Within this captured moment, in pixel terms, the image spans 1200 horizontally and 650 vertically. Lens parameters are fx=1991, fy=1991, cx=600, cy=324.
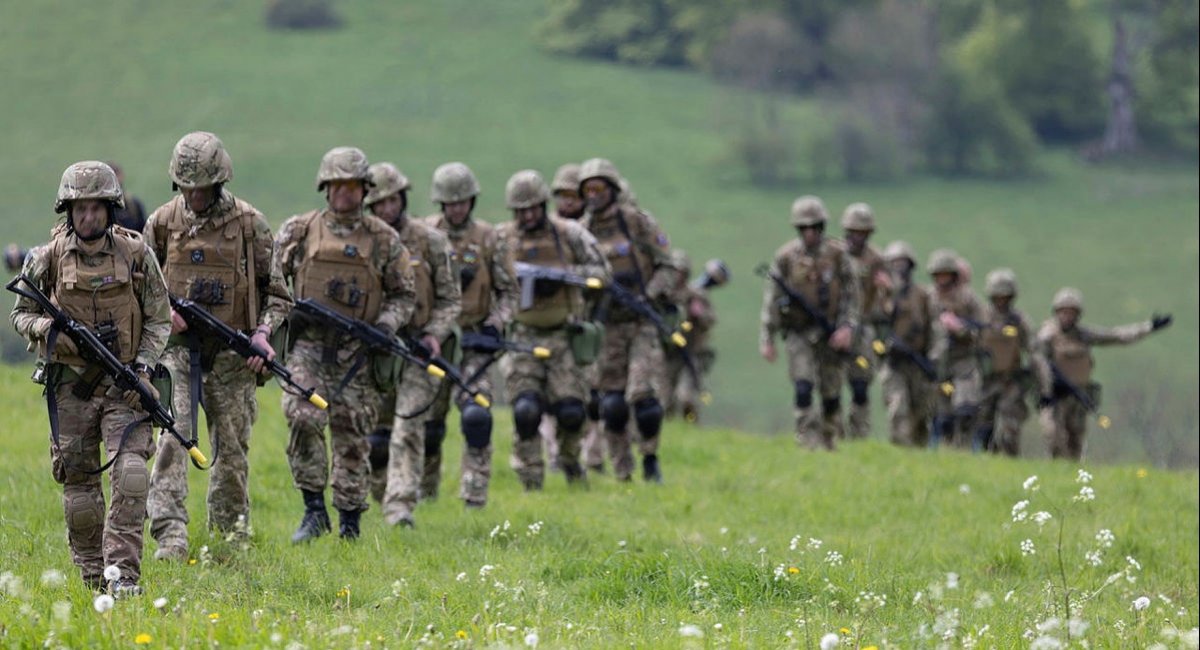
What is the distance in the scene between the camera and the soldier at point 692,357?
2308 cm

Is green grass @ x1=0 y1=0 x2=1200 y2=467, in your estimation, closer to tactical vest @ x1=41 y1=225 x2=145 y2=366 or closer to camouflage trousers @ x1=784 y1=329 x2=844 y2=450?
camouflage trousers @ x1=784 y1=329 x2=844 y2=450

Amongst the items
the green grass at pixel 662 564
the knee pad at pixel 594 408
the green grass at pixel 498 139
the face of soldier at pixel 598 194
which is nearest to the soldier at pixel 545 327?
the green grass at pixel 662 564

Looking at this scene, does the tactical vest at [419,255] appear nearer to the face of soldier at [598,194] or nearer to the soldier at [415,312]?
the soldier at [415,312]

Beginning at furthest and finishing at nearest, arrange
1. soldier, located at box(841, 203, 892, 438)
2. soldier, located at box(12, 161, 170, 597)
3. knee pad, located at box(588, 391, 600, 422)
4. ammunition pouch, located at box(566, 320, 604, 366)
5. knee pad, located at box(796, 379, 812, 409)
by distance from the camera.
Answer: soldier, located at box(841, 203, 892, 438) → knee pad, located at box(796, 379, 812, 409) → knee pad, located at box(588, 391, 600, 422) → ammunition pouch, located at box(566, 320, 604, 366) → soldier, located at box(12, 161, 170, 597)

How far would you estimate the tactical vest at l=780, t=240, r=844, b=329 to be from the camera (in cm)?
1906

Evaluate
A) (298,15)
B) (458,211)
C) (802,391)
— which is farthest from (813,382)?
(298,15)

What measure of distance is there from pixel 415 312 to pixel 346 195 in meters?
1.51

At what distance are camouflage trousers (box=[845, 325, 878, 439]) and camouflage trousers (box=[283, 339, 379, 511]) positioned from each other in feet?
26.9

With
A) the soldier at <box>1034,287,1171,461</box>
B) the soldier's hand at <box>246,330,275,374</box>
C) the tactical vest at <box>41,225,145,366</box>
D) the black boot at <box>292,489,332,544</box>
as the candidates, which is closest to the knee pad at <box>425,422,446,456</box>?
the black boot at <box>292,489,332,544</box>

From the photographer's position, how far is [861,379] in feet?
69.1

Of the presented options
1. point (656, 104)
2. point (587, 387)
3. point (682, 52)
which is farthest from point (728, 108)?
point (587, 387)

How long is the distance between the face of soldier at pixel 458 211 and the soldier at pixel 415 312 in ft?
2.78

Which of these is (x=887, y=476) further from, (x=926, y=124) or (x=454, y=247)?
(x=926, y=124)

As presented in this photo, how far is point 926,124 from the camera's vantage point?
81.7 meters
